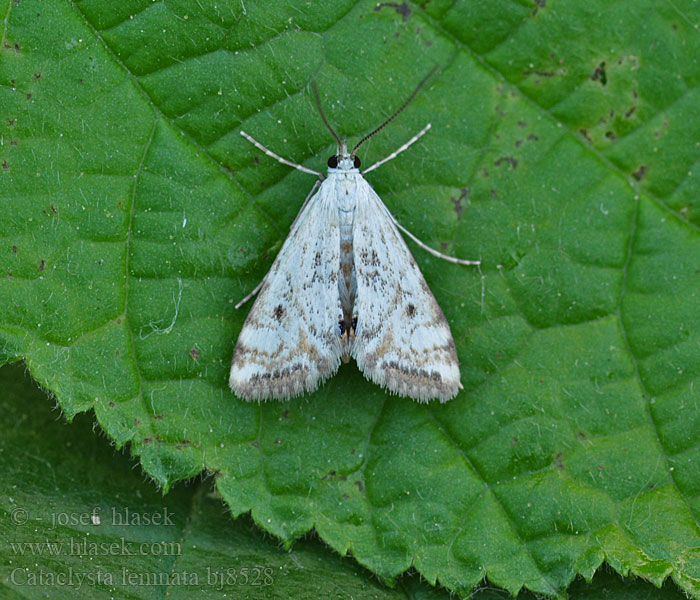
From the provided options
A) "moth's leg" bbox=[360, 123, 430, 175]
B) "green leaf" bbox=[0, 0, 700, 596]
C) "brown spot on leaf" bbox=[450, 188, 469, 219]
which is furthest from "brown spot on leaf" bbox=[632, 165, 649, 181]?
"moth's leg" bbox=[360, 123, 430, 175]

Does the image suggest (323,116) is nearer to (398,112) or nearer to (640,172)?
(398,112)

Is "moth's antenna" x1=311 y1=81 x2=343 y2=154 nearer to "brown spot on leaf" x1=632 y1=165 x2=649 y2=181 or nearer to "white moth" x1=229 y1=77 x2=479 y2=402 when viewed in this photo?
"white moth" x1=229 y1=77 x2=479 y2=402

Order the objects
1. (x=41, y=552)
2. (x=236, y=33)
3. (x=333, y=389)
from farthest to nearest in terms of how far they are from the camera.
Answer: (x=333, y=389)
(x=236, y=33)
(x=41, y=552)

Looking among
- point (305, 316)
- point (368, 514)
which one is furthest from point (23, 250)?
point (368, 514)

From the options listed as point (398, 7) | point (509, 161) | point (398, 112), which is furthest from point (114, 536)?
point (398, 7)

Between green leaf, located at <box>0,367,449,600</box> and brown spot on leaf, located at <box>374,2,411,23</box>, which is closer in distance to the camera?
green leaf, located at <box>0,367,449,600</box>

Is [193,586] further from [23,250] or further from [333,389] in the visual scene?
[23,250]
